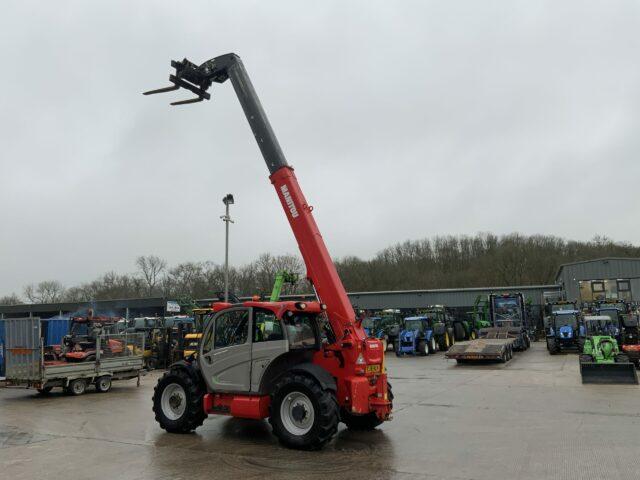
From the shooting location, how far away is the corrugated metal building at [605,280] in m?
40.5

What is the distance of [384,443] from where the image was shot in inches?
316

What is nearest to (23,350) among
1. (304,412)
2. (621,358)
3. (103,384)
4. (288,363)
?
(103,384)

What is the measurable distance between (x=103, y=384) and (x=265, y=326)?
30.7 ft

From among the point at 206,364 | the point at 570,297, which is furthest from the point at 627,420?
the point at 570,297

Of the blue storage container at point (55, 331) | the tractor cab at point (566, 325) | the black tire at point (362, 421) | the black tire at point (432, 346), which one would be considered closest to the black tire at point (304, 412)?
the black tire at point (362, 421)

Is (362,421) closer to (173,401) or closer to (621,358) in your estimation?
(173,401)

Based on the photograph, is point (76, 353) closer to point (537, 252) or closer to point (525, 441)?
point (525, 441)

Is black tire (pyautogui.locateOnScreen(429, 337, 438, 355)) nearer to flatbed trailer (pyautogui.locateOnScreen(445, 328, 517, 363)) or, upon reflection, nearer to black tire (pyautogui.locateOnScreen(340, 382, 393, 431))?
flatbed trailer (pyautogui.locateOnScreen(445, 328, 517, 363))

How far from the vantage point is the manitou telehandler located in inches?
301

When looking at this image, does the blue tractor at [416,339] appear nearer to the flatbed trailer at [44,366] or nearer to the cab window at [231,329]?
the flatbed trailer at [44,366]

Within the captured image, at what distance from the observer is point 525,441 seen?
26.1 feet

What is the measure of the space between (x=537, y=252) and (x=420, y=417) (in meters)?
68.9

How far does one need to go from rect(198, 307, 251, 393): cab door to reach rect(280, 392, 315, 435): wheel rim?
81 cm

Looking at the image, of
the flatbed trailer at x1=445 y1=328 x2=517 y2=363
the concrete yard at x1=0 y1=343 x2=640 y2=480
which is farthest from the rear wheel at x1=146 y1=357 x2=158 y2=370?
the flatbed trailer at x1=445 y1=328 x2=517 y2=363
